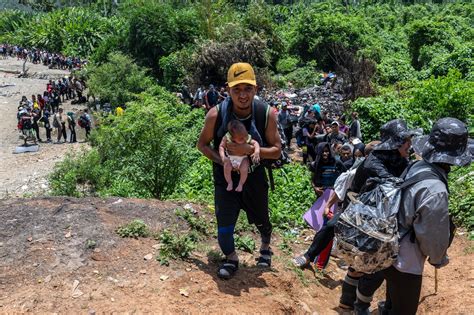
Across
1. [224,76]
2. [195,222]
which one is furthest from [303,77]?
[195,222]

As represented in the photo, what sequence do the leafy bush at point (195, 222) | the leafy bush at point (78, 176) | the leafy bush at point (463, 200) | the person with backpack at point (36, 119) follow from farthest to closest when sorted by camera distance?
the person with backpack at point (36, 119)
the leafy bush at point (78, 176)
the leafy bush at point (463, 200)
the leafy bush at point (195, 222)

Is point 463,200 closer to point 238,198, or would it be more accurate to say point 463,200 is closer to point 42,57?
point 238,198

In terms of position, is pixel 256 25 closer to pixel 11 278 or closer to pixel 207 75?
pixel 207 75

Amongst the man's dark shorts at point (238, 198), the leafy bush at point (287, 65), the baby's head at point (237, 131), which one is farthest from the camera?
the leafy bush at point (287, 65)

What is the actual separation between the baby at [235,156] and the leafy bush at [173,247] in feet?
2.34

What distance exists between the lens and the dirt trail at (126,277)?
319 cm

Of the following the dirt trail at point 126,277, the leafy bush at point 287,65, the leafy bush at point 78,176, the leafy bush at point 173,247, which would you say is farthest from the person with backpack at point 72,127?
the leafy bush at point 173,247

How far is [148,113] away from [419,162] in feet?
18.2

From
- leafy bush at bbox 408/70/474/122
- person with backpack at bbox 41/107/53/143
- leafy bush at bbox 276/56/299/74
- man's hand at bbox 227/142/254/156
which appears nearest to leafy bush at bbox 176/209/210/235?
man's hand at bbox 227/142/254/156

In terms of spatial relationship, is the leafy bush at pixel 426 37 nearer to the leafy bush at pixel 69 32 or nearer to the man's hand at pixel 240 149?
the man's hand at pixel 240 149

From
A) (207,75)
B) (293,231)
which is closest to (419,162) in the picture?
(293,231)

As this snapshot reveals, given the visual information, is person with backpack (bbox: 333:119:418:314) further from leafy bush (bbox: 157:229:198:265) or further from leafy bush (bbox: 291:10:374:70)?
leafy bush (bbox: 291:10:374:70)

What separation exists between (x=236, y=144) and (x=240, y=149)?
0.15 ft

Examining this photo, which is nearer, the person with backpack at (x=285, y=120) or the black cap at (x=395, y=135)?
the black cap at (x=395, y=135)
